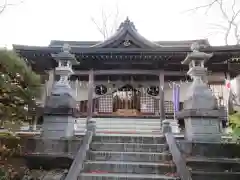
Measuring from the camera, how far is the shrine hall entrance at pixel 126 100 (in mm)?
17797

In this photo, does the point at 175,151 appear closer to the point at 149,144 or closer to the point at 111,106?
the point at 149,144

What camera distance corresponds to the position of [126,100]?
18141 millimetres

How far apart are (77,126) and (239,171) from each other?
8.87 meters

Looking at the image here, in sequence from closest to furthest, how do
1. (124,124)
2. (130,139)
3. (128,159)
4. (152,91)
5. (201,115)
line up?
1. (128,159)
2. (201,115)
3. (130,139)
4. (124,124)
5. (152,91)

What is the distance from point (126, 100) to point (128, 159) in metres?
11.2

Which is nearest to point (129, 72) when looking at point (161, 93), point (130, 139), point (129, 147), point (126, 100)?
Result: point (161, 93)

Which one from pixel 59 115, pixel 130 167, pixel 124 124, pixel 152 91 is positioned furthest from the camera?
pixel 152 91

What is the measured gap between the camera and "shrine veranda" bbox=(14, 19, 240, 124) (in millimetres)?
13781

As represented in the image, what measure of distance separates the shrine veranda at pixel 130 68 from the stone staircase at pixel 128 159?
6248mm

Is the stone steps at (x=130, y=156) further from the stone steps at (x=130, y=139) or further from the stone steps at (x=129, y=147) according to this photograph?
the stone steps at (x=130, y=139)

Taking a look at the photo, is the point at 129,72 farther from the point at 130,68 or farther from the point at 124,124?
the point at 124,124

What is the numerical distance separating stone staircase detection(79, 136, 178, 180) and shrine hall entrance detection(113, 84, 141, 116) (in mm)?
9580

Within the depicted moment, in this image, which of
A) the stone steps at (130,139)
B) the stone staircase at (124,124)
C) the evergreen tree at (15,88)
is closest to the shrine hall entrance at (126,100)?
the stone staircase at (124,124)

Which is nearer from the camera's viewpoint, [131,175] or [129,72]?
[131,175]
